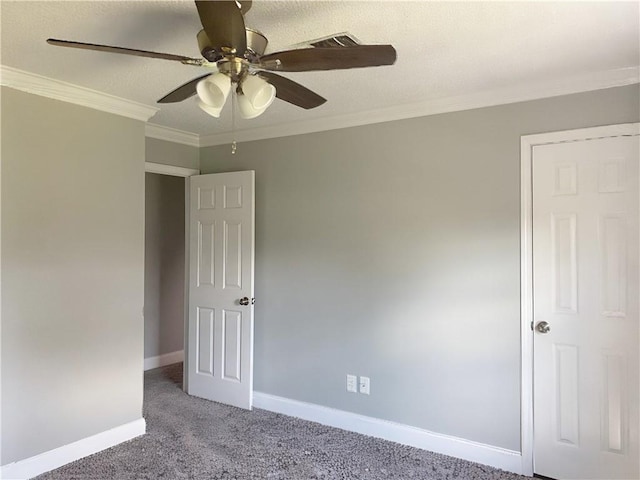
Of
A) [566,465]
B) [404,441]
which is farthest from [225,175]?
[566,465]

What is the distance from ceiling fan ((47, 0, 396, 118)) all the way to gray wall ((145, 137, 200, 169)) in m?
2.19

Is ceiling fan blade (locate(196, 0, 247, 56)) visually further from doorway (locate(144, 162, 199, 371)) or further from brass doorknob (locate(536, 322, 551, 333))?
doorway (locate(144, 162, 199, 371))

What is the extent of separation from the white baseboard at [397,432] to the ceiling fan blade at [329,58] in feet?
8.19

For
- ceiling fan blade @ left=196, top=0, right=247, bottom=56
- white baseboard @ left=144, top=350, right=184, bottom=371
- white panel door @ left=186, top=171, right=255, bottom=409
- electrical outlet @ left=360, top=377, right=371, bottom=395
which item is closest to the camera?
ceiling fan blade @ left=196, top=0, right=247, bottom=56

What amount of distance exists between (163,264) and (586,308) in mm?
A: 4263

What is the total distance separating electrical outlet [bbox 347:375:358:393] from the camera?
3432 mm

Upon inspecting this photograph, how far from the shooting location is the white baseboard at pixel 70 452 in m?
2.67

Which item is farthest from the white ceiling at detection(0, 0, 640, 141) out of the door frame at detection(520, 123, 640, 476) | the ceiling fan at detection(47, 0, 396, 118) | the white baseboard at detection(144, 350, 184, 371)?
the white baseboard at detection(144, 350, 184, 371)

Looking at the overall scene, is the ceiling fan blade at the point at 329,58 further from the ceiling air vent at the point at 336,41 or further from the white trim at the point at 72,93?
the white trim at the point at 72,93

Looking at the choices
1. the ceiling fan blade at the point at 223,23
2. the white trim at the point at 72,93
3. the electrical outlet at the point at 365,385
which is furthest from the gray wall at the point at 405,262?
the ceiling fan blade at the point at 223,23

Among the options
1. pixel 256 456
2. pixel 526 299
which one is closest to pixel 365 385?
pixel 256 456

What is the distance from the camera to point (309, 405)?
12.0 feet

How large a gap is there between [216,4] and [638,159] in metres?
2.35

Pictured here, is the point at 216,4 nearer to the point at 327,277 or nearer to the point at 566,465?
the point at 327,277
